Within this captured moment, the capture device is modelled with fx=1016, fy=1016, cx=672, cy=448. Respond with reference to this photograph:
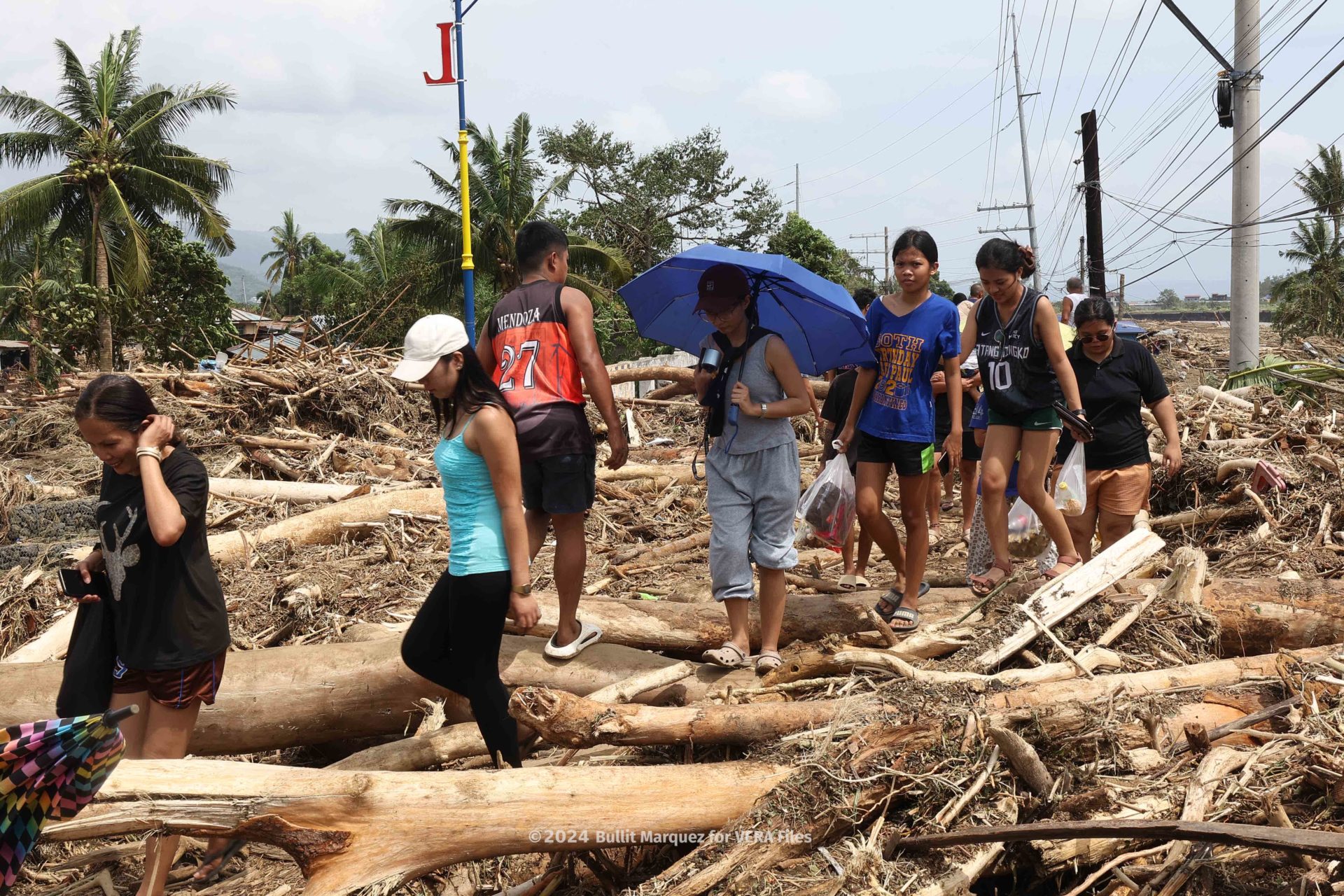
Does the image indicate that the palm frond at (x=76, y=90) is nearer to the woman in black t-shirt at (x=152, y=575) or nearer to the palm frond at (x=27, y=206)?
the palm frond at (x=27, y=206)

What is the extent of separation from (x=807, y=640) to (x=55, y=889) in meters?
3.18

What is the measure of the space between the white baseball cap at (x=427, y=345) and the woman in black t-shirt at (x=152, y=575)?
0.71m

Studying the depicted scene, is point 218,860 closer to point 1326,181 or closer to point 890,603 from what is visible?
point 890,603

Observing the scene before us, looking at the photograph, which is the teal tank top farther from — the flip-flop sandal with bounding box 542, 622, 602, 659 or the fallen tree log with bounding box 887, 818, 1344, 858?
the fallen tree log with bounding box 887, 818, 1344, 858

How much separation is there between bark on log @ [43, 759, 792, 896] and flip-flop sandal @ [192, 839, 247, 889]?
0.24 m

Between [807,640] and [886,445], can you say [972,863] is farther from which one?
[886,445]

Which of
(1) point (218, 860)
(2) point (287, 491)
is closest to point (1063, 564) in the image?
(1) point (218, 860)

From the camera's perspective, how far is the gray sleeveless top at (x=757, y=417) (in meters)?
4.30

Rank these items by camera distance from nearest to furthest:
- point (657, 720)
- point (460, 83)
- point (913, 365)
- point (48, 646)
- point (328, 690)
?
point (657, 720) < point (328, 690) < point (913, 365) < point (48, 646) < point (460, 83)

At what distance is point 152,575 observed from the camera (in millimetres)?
3230

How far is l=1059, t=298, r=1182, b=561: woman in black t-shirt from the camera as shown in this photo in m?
5.44

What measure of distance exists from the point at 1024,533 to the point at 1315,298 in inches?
1357

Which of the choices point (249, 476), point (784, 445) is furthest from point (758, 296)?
point (249, 476)

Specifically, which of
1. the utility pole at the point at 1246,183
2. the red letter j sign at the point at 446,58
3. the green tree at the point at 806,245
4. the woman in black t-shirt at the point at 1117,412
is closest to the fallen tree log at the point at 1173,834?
the woman in black t-shirt at the point at 1117,412
